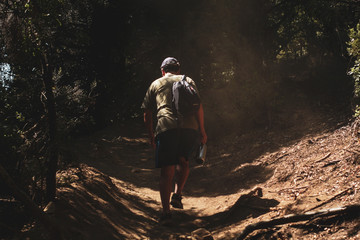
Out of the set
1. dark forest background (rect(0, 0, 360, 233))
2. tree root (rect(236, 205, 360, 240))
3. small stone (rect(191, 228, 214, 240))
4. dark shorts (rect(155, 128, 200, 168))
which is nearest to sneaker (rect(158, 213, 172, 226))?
small stone (rect(191, 228, 214, 240))

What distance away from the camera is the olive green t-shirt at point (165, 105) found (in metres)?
4.33

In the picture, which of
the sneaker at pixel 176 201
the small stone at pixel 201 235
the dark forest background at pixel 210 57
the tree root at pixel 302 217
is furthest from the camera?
the dark forest background at pixel 210 57

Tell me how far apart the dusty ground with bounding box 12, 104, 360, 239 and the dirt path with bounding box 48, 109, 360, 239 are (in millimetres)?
13

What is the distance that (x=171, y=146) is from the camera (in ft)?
14.0

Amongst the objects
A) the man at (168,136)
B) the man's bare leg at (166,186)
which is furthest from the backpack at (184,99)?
the man's bare leg at (166,186)

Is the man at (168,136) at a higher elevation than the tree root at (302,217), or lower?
higher

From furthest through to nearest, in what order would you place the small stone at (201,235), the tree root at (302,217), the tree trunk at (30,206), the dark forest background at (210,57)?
the dark forest background at (210,57), the small stone at (201,235), the tree root at (302,217), the tree trunk at (30,206)

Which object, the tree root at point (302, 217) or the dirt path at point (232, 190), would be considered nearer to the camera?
the tree root at point (302, 217)

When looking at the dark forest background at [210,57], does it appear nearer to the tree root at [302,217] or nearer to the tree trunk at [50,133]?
the tree trunk at [50,133]

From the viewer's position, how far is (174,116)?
434 centimetres

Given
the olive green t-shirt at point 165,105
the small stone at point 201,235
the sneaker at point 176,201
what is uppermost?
the olive green t-shirt at point 165,105

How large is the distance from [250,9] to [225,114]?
3309 millimetres

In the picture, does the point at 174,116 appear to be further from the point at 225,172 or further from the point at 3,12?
the point at 225,172

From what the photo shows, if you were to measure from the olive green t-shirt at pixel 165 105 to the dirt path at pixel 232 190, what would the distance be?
1.29 meters
